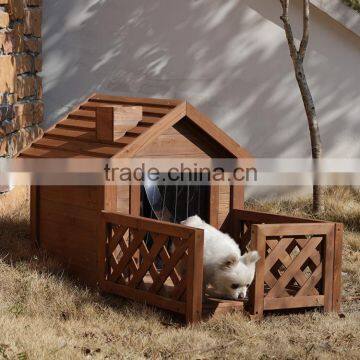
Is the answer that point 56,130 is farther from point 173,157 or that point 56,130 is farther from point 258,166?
point 258,166

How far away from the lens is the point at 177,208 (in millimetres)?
7844

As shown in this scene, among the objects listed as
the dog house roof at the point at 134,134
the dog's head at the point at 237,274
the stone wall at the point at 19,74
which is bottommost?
the dog's head at the point at 237,274

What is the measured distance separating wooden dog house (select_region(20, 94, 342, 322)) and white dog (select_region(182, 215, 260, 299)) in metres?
0.11

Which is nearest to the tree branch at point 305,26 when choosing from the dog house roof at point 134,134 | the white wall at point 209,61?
the white wall at point 209,61

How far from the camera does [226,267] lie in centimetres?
635

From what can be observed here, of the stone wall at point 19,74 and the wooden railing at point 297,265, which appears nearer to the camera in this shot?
the wooden railing at point 297,265

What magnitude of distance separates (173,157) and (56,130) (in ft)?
4.06

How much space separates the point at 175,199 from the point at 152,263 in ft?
4.59

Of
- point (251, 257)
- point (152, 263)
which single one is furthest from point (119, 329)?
point (251, 257)

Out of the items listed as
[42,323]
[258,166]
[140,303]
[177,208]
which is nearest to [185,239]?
[140,303]

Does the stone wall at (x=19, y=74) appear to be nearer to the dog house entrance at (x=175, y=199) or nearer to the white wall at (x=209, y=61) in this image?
the white wall at (x=209, y=61)

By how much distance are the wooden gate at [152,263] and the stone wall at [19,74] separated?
2.47 m

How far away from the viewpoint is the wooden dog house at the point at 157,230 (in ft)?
20.9

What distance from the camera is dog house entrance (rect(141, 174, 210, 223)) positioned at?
7.65m
